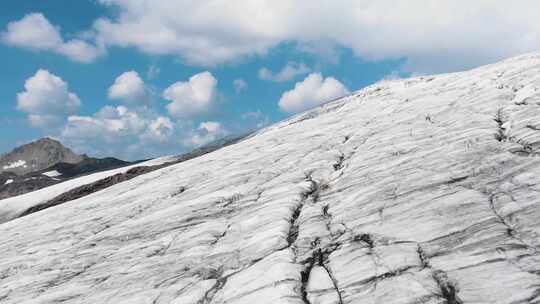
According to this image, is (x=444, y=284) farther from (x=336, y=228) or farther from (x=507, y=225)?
(x=336, y=228)

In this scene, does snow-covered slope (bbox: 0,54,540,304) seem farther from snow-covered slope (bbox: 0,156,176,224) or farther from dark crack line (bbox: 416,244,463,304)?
snow-covered slope (bbox: 0,156,176,224)

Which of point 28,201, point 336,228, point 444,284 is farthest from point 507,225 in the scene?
point 28,201

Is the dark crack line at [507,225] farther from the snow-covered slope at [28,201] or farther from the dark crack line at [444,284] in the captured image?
the snow-covered slope at [28,201]

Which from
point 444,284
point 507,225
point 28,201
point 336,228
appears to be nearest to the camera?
point 444,284

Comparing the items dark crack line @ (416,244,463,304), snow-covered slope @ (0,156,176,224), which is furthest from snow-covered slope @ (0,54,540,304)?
snow-covered slope @ (0,156,176,224)

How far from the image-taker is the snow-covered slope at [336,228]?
543 inches

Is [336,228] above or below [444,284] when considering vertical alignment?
above

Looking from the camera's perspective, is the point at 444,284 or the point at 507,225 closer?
the point at 444,284

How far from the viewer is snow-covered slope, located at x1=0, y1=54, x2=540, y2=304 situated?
13.8 metres

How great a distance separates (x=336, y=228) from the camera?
18594mm

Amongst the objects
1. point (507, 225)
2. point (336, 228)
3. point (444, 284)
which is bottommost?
point (444, 284)

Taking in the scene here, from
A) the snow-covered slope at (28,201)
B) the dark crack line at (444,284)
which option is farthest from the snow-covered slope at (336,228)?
the snow-covered slope at (28,201)

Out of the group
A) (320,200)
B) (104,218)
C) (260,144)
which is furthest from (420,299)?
(260,144)

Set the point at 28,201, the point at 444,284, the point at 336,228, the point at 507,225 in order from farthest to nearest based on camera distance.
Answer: the point at 28,201 → the point at 336,228 → the point at 507,225 → the point at 444,284
